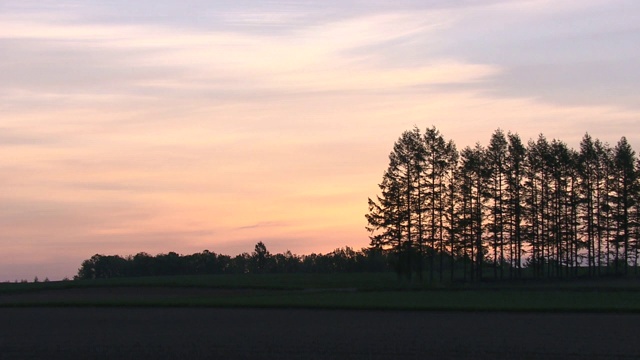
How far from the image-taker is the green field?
53.0 m

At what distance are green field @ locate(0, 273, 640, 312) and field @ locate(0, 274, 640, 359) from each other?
0.25m

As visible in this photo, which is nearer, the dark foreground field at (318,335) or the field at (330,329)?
the dark foreground field at (318,335)

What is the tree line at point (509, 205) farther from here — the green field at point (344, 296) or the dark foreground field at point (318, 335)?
the dark foreground field at point (318, 335)

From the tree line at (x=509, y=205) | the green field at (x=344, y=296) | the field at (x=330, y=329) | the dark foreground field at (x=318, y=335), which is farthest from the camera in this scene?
the tree line at (x=509, y=205)

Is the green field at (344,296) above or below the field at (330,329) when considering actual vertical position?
above

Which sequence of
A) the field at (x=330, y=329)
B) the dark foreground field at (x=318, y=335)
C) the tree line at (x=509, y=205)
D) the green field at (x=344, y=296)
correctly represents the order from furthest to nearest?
the tree line at (x=509, y=205), the green field at (x=344, y=296), the field at (x=330, y=329), the dark foreground field at (x=318, y=335)

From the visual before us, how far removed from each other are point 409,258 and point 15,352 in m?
69.6

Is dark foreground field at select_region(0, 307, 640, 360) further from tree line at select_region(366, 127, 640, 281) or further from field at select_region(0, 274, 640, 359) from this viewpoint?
tree line at select_region(366, 127, 640, 281)

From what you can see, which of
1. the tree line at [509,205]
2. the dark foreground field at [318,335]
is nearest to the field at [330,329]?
the dark foreground field at [318,335]

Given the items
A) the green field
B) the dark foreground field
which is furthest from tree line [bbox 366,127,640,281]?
the dark foreground field

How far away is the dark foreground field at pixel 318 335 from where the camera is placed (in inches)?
1162

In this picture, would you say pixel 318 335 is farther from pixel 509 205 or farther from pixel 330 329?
Answer: pixel 509 205

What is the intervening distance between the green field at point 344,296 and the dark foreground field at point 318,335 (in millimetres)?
4400

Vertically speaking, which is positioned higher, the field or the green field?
the green field
